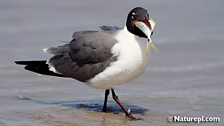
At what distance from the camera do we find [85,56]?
793cm

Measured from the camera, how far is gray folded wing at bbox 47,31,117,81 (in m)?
7.74

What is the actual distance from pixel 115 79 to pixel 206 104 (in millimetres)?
1204

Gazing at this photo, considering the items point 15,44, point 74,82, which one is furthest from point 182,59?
point 15,44

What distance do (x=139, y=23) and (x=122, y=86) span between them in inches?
58.0

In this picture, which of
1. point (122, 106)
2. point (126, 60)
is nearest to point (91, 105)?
point (122, 106)

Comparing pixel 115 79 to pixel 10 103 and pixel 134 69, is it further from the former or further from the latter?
pixel 10 103

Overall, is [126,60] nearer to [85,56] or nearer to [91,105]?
[85,56]

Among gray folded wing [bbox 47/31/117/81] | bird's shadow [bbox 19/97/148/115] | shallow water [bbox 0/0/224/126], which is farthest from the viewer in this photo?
bird's shadow [bbox 19/97/148/115]

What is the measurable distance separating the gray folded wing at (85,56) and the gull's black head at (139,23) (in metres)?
0.24

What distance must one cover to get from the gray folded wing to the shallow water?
398mm

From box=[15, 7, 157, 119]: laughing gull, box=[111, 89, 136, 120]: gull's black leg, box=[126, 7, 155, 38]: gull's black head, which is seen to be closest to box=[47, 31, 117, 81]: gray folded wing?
Result: box=[15, 7, 157, 119]: laughing gull

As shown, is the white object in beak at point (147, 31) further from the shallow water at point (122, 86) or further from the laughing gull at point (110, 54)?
the shallow water at point (122, 86)

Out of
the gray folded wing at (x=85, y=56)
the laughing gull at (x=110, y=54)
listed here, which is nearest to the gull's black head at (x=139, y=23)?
the laughing gull at (x=110, y=54)

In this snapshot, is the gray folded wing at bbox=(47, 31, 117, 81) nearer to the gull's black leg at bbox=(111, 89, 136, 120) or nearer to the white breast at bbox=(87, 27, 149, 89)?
the white breast at bbox=(87, 27, 149, 89)
